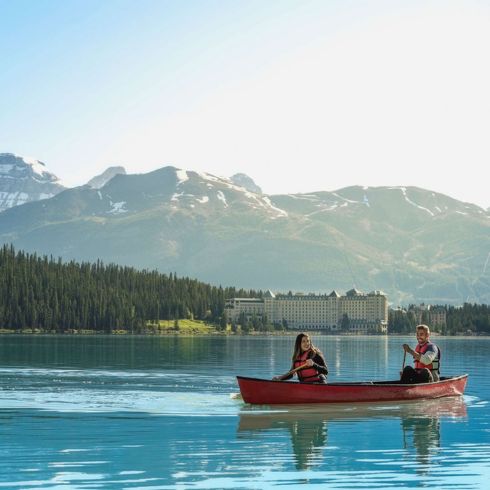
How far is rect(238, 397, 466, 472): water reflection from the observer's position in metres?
40.7

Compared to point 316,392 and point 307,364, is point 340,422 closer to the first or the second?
point 316,392

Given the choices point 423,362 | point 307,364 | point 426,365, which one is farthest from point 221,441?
point 426,365

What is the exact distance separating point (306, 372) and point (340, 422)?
5.27 m

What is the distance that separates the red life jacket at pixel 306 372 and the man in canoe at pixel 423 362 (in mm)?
6258

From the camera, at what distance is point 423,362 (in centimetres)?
5838

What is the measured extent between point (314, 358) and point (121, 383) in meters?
24.5

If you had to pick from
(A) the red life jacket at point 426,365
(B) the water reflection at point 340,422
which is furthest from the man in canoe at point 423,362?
(B) the water reflection at point 340,422

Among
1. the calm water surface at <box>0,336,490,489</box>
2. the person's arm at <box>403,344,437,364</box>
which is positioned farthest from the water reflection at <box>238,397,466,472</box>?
the person's arm at <box>403,344,437,364</box>

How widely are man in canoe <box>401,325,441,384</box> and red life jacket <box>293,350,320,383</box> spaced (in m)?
6.26

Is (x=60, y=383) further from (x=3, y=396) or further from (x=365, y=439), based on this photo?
(x=365, y=439)

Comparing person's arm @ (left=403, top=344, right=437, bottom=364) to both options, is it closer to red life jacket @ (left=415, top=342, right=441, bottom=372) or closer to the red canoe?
red life jacket @ (left=415, top=342, right=441, bottom=372)

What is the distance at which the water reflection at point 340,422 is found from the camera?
40.7 meters

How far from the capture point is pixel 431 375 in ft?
195

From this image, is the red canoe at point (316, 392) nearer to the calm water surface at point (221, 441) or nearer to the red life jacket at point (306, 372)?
the calm water surface at point (221, 441)
